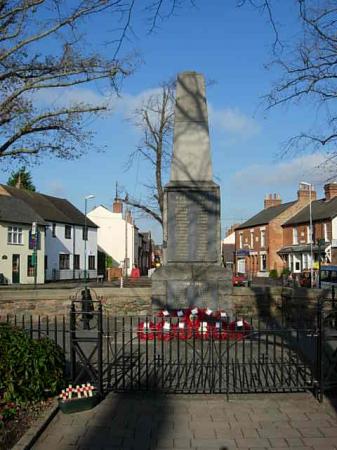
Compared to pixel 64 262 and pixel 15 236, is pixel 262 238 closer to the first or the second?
pixel 64 262

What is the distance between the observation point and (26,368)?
21.1 ft

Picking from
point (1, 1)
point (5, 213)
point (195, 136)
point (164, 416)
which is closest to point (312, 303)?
point (195, 136)

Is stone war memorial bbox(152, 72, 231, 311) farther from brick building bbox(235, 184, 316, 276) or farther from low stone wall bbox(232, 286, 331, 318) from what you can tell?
brick building bbox(235, 184, 316, 276)

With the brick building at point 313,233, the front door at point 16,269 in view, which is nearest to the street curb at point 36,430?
the front door at point 16,269

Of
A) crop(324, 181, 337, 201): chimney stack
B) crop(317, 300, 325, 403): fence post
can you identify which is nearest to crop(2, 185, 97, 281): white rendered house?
crop(324, 181, 337, 201): chimney stack

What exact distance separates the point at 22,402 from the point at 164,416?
5.68 feet

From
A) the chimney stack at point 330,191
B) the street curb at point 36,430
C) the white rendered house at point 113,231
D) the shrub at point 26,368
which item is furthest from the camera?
the white rendered house at point 113,231

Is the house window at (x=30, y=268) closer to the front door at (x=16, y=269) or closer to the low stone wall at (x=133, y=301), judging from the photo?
the front door at (x=16, y=269)

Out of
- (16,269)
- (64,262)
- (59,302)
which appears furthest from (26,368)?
(64,262)

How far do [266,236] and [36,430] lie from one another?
57786 mm

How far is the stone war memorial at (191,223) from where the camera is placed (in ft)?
45.6

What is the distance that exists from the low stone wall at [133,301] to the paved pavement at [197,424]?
9.11m

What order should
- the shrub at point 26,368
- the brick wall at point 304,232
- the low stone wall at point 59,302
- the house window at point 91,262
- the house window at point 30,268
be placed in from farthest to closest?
the house window at point 91,262, the brick wall at point 304,232, the house window at point 30,268, the low stone wall at point 59,302, the shrub at point 26,368

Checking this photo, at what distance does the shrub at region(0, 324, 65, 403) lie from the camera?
6309mm
